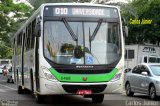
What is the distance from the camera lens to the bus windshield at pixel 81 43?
44.1ft

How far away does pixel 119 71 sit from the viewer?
13.7 m

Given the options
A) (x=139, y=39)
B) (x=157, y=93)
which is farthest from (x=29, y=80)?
(x=139, y=39)

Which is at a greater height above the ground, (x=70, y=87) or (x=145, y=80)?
(x=70, y=87)

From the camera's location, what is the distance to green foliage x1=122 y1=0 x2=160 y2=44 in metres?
44.3

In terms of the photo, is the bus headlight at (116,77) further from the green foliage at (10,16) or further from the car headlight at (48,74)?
the green foliage at (10,16)

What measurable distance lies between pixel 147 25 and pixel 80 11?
31608 mm

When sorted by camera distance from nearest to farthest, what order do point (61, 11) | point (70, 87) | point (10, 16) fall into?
point (70, 87) → point (61, 11) → point (10, 16)

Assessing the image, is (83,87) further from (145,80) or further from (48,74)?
(145,80)

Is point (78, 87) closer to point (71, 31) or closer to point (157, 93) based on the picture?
point (71, 31)

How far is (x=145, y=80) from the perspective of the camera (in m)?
19.0

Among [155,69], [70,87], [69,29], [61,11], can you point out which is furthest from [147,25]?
[70,87]

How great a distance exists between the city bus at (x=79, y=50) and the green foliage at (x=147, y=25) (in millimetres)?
29562

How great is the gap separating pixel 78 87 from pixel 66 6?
2533 mm

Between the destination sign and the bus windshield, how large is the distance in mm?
252
